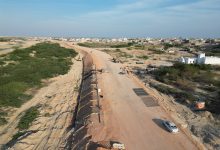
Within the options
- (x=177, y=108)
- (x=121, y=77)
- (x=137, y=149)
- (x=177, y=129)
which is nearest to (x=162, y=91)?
(x=177, y=108)

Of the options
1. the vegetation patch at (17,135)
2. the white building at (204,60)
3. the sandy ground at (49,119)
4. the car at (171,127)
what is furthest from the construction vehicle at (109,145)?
the white building at (204,60)

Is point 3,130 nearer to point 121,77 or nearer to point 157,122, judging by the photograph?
point 157,122

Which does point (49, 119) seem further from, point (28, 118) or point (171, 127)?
point (171, 127)

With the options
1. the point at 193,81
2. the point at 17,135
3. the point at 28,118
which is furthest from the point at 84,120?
the point at 193,81

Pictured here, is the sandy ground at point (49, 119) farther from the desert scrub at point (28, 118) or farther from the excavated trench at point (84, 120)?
the excavated trench at point (84, 120)

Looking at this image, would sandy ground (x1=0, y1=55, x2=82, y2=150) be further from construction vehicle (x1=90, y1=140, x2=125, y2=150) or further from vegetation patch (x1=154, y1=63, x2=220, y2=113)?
vegetation patch (x1=154, y1=63, x2=220, y2=113)
